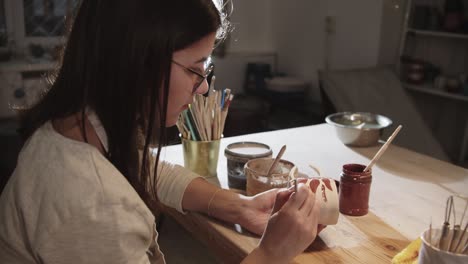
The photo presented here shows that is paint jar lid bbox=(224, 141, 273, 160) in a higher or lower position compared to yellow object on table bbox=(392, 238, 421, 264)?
higher

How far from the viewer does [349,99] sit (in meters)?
2.67

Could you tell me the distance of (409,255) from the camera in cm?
85

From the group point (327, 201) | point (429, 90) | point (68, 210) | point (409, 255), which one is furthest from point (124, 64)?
point (429, 90)

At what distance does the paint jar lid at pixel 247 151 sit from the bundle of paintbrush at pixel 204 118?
0.06m

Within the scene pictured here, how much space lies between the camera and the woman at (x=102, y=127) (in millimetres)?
660

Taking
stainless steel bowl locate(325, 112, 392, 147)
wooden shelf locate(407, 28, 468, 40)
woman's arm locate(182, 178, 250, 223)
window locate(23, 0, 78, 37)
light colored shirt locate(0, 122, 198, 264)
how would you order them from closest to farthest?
1. light colored shirt locate(0, 122, 198, 264)
2. woman's arm locate(182, 178, 250, 223)
3. stainless steel bowl locate(325, 112, 392, 147)
4. wooden shelf locate(407, 28, 468, 40)
5. window locate(23, 0, 78, 37)

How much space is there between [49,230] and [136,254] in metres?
0.14

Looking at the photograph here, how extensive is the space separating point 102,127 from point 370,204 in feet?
2.23

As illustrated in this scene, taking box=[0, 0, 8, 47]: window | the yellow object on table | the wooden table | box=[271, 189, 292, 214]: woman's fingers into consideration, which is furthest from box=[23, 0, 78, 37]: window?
the yellow object on table

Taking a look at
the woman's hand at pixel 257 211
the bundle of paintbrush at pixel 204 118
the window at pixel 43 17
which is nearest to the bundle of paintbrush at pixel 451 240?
the woman's hand at pixel 257 211

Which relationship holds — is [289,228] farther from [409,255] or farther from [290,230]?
[409,255]

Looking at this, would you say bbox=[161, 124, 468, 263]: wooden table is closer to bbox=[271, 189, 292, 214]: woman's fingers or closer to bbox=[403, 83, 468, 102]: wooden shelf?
bbox=[271, 189, 292, 214]: woman's fingers

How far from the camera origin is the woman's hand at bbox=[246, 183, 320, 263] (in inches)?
32.3

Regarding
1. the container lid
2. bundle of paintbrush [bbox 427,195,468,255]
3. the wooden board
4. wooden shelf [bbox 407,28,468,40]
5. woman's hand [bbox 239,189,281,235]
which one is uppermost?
wooden shelf [bbox 407,28,468,40]
